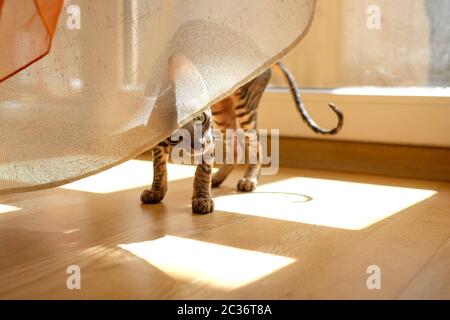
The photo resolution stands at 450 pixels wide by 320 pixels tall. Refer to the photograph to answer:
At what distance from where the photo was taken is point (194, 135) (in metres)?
1.66

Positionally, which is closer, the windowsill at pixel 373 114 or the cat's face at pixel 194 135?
the cat's face at pixel 194 135

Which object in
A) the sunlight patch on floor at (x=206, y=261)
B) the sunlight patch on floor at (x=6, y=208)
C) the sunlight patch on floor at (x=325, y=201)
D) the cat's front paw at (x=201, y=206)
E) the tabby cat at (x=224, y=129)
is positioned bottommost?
the sunlight patch on floor at (x=325, y=201)

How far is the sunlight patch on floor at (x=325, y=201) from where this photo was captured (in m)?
1.73

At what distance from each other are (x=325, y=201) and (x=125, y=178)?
2.80 feet

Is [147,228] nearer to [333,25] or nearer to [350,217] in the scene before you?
[350,217]

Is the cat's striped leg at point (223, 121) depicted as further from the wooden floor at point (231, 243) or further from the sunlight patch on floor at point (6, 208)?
the sunlight patch on floor at point (6, 208)

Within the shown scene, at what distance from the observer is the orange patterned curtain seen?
1259 mm

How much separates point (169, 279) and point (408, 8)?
5.83 ft

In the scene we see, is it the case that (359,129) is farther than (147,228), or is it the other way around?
(359,129)

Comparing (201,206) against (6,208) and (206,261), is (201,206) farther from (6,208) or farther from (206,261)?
(6,208)

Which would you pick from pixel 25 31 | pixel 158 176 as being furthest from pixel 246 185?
pixel 25 31

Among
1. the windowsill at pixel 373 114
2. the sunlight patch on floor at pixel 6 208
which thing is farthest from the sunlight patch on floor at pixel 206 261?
the windowsill at pixel 373 114

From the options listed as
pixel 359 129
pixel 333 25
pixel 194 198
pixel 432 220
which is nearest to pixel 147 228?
pixel 194 198

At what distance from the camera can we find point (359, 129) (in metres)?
2.51
